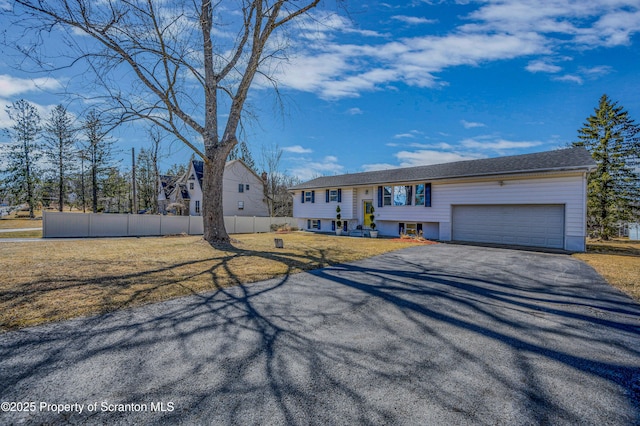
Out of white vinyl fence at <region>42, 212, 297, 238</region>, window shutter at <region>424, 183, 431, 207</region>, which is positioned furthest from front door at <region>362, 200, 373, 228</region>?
white vinyl fence at <region>42, 212, 297, 238</region>

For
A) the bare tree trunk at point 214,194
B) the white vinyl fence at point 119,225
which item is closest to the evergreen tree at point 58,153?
the white vinyl fence at point 119,225

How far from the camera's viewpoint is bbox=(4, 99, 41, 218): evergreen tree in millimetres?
27656

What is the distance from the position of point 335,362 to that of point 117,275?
221 inches

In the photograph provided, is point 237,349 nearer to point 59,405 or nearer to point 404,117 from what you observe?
point 59,405

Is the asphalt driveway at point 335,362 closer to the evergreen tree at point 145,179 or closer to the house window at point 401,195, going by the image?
the house window at point 401,195

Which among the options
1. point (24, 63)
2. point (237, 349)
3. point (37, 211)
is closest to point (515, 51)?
point (237, 349)

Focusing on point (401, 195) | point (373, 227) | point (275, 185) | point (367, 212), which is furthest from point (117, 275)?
point (275, 185)

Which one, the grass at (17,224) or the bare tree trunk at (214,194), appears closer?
the bare tree trunk at (214,194)

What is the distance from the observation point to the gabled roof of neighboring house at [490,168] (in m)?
12.1

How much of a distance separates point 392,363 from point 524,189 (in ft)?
44.3

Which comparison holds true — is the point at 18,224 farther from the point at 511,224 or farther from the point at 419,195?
the point at 511,224

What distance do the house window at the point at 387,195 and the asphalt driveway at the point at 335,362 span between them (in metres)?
13.3

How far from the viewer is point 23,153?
28234mm

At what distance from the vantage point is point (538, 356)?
300 cm
